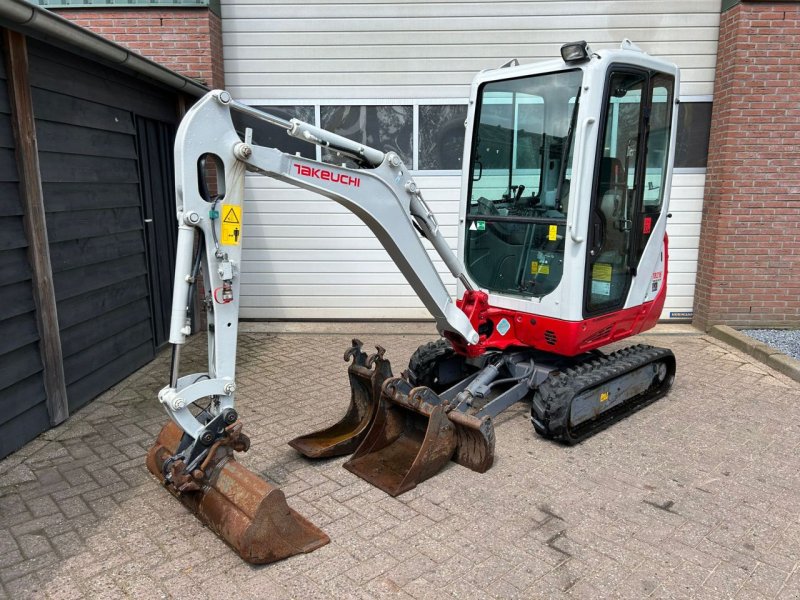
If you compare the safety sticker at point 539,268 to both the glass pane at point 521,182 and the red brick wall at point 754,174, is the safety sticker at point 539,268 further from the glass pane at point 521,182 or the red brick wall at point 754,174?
the red brick wall at point 754,174

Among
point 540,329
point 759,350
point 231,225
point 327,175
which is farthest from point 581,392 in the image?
point 759,350

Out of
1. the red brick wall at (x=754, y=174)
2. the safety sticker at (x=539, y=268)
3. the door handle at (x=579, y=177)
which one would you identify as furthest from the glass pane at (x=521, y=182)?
the red brick wall at (x=754, y=174)

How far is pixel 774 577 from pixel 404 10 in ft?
23.0

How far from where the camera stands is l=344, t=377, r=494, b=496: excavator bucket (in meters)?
3.75

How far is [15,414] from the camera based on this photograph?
424cm

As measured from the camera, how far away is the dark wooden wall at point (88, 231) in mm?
4289

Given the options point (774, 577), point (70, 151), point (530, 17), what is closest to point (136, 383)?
point (70, 151)

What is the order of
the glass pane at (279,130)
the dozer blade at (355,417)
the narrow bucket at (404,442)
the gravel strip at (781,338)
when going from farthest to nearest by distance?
1. the glass pane at (279,130)
2. the gravel strip at (781,338)
3. the dozer blade at (355,417)
4. the narrow bucket at (404,442)

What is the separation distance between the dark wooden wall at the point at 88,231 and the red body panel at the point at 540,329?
3.23 m

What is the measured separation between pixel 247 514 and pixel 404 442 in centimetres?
141

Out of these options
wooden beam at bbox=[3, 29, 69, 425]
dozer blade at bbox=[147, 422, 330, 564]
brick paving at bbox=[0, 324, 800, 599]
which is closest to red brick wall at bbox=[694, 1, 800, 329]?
brick paving at bbox=[0, 324, 800, 599]

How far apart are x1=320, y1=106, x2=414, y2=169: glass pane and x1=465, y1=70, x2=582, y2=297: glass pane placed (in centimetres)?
301

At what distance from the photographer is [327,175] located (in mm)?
3387

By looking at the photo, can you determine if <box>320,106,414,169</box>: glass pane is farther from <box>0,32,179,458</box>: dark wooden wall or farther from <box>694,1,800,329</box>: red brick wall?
<box>694,1,800,329</box>: red brick wall
